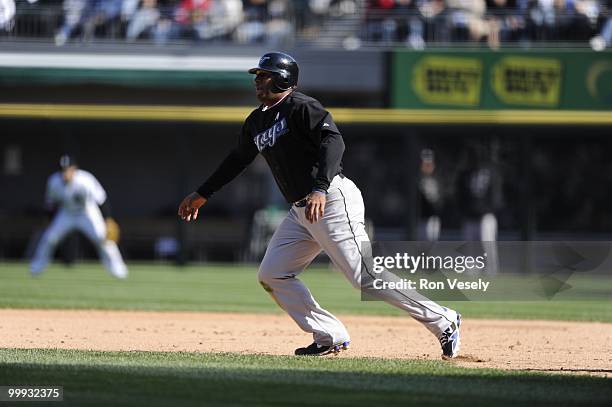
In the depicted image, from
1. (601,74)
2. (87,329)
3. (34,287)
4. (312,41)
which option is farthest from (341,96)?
(87,329)

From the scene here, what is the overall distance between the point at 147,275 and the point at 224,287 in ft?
9.26

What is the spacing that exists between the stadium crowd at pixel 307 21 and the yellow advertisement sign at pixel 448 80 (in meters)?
0.57

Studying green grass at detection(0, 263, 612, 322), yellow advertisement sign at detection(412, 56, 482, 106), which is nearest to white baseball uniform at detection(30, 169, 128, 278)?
green grass at detection(0, 263, 612, 322)

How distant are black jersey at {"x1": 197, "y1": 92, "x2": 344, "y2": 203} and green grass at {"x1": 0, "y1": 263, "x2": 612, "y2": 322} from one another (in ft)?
10.0

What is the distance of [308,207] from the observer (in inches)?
279

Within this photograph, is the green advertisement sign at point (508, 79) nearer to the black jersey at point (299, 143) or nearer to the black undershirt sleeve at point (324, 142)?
the black jersey at point (299, 143)

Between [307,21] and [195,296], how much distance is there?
990 cm

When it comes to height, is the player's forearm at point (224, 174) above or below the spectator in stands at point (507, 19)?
above

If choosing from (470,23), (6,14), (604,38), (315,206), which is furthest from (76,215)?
(604,38)

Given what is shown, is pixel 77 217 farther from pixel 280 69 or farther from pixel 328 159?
pixel 328 159

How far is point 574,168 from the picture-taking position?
26031 mm

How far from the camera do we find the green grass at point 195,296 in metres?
13.2

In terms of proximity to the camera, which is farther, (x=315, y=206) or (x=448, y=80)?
(x=448, y=80)

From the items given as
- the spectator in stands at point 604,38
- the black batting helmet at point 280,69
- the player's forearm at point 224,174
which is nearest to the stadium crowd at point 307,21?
the spectator in stands at point 604,38
